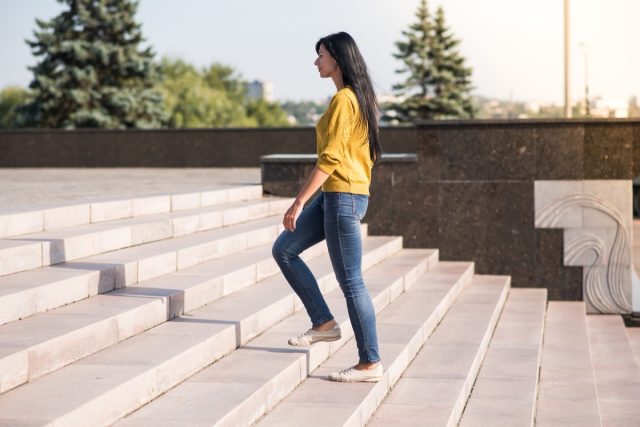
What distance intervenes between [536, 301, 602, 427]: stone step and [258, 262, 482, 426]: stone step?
99 centimetres

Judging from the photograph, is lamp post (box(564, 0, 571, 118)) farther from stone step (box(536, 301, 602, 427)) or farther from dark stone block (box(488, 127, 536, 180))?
stone step (box(536, 301, 602, 427))

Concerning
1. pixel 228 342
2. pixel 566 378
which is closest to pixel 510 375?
pixel 566 378

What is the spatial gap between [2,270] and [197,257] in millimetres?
2178

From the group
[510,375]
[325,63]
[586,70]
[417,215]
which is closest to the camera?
[325,63]

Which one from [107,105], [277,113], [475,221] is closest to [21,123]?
[107,105]

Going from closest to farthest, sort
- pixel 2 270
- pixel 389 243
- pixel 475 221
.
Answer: pixel 2 270 → pixel 389 243 → pixel 475 221

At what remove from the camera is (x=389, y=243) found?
12.2 m

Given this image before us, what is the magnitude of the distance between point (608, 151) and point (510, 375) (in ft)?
18.9

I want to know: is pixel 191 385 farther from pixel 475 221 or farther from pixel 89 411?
pixel 475 221

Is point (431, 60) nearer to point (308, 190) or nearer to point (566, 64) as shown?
point (566, 64)

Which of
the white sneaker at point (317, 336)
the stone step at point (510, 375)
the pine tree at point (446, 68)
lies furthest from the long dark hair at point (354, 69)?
the pine tree at point (446, 68)

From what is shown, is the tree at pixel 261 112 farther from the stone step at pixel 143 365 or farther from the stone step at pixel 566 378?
the stone step at pixel 143 365

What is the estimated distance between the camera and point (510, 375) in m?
7.58

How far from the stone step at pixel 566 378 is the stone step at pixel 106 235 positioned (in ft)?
11.0
